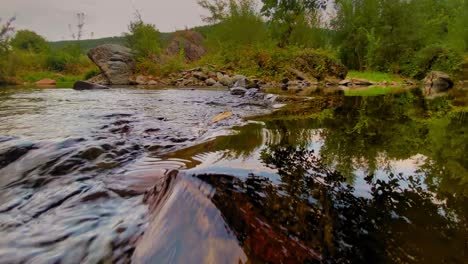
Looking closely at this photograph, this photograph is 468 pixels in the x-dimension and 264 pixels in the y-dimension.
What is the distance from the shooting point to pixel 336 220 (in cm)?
75

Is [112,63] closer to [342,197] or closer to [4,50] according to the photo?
[4,50]

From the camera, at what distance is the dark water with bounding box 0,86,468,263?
2.26 feet

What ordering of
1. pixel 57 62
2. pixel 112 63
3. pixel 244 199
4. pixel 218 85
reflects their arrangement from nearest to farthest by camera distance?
pixel 244 199 < pixel 218 85 < pixel 112 63 < pixel 57 62

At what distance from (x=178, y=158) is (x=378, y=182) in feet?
3.41

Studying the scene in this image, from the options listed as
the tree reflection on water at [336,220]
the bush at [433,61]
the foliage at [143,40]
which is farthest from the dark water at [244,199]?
the bush at [433,61]

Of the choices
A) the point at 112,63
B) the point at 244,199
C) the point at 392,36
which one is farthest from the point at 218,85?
the point at 392,36

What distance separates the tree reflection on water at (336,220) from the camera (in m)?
0.64

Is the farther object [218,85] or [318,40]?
[318,40]

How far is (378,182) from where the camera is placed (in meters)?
1.03

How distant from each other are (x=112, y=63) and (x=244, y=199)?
628 inches

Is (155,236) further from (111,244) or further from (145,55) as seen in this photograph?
(145,55)

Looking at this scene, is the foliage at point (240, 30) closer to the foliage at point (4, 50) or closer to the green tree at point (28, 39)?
the foliage at point (4, 50)

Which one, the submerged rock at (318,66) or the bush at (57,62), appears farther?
the bush at (57,62)

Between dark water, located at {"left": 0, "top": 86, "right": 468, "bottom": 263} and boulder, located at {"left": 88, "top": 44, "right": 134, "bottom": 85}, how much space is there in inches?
543
